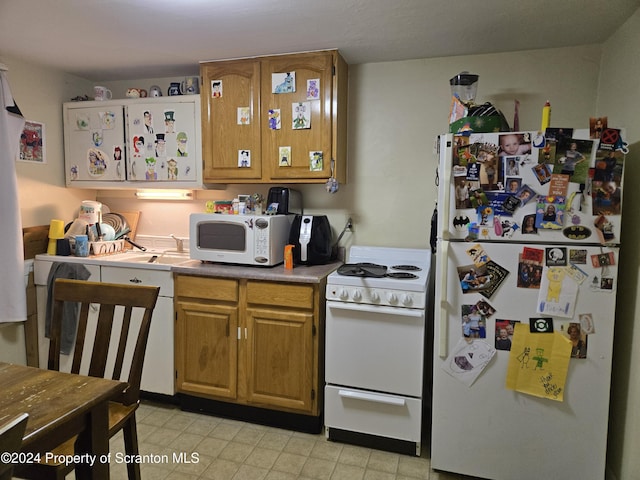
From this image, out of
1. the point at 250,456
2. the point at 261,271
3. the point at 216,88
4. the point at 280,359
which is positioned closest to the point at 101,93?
the point at 216,88

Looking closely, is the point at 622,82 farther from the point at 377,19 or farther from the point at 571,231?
the point at 377,19

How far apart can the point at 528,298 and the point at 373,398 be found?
2.99 feet

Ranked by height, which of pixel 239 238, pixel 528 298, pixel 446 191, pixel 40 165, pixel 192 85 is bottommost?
pixel 528 298

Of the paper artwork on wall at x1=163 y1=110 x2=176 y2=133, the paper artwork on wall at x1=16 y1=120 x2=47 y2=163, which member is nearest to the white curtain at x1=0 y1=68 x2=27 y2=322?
the paper artwork on wall at x1=16 y1=120 x2=47 y2=163

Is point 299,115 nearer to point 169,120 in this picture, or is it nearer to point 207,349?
point 169,120

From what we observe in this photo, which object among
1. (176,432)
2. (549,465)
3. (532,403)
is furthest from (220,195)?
(549,465)

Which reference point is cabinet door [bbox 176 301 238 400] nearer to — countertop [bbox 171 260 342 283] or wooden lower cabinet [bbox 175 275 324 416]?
wooden lower cabinet [bbox 175 275 324 416]

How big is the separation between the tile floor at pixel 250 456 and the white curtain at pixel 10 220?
3.58 feet

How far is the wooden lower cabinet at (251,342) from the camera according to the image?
2320 millimetres

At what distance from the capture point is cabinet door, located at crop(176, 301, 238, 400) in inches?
96.7

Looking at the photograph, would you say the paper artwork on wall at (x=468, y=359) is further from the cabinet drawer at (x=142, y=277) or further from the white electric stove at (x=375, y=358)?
the cabinet drawer at (x=142, y=277)

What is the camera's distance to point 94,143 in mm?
2986

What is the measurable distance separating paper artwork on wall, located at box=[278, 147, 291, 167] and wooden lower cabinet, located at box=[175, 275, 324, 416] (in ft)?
2.48

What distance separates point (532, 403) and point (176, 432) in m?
1.86
